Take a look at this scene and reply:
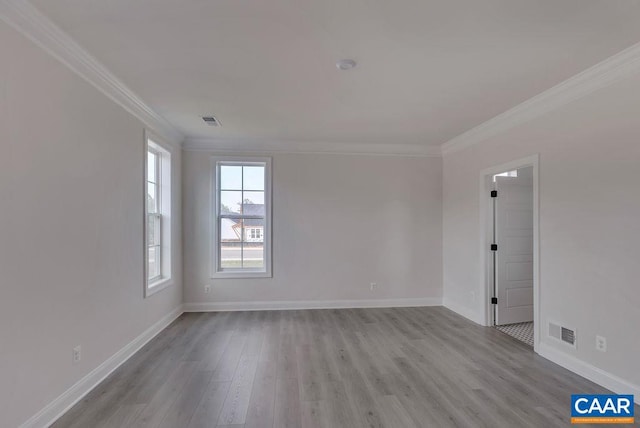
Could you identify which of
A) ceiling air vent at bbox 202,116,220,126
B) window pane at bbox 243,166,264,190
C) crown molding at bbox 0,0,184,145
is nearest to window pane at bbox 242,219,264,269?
window pane at bbox 243,166,264,190

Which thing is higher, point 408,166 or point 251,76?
point 251,76

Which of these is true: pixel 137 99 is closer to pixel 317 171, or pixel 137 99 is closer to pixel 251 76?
pixel 251 76

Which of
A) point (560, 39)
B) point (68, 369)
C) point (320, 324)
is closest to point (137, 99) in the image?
point (68, 369)

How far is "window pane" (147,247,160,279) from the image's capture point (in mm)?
3896

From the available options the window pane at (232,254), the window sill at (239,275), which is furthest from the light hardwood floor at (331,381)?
the window pane at (232,254)

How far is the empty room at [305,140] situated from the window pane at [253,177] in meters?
0.49

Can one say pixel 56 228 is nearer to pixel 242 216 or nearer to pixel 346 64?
pixel 346 64

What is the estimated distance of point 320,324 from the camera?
4137 millimetres

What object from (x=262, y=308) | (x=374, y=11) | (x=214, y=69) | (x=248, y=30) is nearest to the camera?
(x=374, y=11)

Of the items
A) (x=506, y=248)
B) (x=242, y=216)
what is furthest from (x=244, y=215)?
(x=506, y=248)

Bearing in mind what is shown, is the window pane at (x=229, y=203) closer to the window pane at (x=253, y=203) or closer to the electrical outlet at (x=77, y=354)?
the window pane at (x=253, y=203)

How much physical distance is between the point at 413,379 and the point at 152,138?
380 cm

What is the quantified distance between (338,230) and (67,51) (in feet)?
12.4

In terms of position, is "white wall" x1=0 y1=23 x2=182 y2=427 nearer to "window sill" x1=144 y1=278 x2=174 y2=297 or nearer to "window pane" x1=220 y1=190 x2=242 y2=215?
"window sill" x1=144 y1=278 x2=174 y2=297
